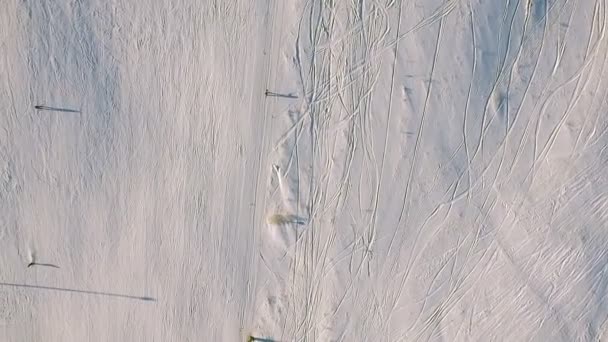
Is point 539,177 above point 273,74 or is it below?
below

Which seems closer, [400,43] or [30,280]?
[400,43]

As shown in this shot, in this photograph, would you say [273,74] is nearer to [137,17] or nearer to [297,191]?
[297,191]

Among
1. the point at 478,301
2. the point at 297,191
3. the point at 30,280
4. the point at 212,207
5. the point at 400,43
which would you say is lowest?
the point at 30,280

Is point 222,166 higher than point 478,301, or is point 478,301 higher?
point 222,166

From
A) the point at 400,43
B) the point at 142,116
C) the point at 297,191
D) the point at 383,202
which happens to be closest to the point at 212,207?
the point at 297,191

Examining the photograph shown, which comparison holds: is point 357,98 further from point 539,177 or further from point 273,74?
point 539,177

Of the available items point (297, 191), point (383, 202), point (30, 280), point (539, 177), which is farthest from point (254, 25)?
point (30, 280)
